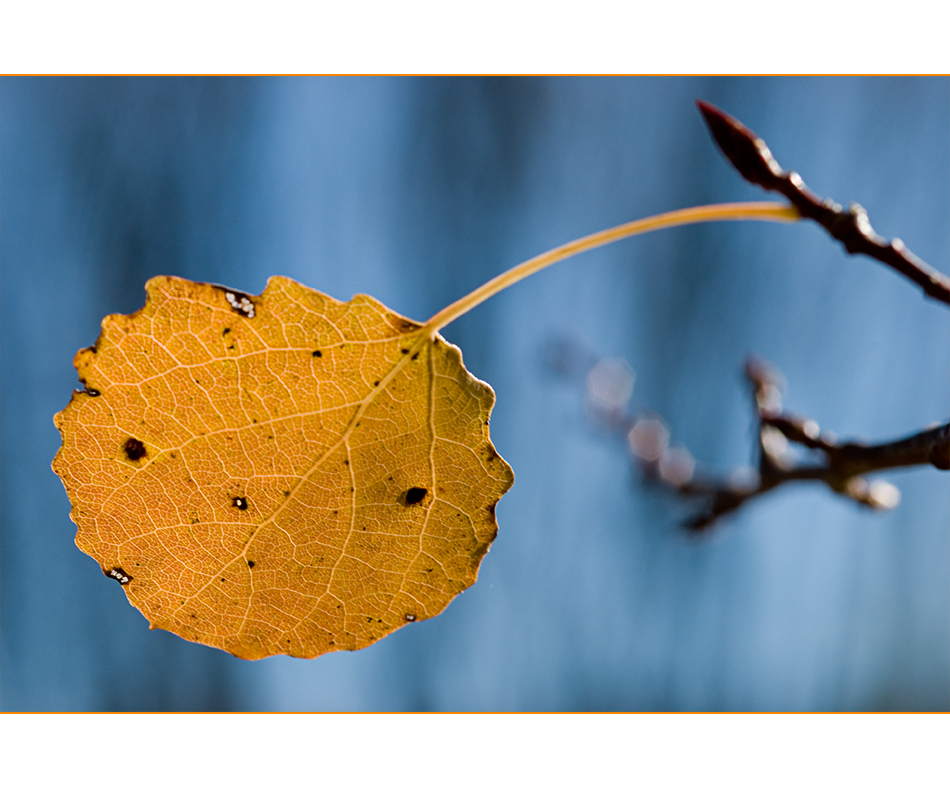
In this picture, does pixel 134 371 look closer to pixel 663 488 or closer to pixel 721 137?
pixel 721 137

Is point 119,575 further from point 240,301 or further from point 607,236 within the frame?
point 607,236

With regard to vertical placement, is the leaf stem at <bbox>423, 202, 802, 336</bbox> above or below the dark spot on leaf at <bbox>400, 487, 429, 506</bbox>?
above

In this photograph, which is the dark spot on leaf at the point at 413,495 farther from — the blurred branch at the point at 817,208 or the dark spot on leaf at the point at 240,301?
the blurred branch at the point at 817,208

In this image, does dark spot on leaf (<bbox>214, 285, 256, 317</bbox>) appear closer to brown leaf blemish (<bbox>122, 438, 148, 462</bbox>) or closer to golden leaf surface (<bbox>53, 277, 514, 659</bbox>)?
golden leaf surface (<bbox>53, 277, 514, 659</bbox>)

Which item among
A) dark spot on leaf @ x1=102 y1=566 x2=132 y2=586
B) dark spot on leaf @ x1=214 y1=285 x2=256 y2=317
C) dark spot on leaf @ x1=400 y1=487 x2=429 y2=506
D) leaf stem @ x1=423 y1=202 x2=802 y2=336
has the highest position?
leaf stem @ x1=423 y1=202 x2=802 y2=336

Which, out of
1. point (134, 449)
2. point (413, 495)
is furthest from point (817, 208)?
point (134, 449)

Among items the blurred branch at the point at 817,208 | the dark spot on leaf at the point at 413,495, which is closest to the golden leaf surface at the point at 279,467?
the dark spot on leaf at the point at 413,495

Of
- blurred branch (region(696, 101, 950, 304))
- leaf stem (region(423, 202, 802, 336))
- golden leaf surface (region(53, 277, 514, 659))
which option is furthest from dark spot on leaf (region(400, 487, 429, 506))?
blurred branch (region(696, 101, 950, 304))
